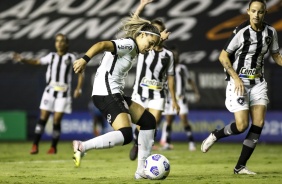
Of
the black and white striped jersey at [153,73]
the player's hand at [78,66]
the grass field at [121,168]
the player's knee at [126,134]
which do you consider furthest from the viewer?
the black and white striped jersey at [153,73]

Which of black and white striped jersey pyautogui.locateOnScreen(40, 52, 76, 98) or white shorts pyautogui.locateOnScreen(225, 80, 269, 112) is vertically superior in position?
black and white striped jersey pyautogui.locateOnScreen(40, 52, 76, 98)

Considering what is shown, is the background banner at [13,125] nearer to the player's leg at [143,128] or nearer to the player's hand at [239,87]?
the player's leg at [143,128]

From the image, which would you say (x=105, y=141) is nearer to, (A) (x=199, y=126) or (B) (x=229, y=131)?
(B) (x=229, y=131)

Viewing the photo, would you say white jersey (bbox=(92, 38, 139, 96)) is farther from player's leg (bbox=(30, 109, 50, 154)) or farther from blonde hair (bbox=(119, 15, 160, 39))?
player's leg (bbox=(30, 109, 50, 154))

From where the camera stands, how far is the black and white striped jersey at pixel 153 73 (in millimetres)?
14086

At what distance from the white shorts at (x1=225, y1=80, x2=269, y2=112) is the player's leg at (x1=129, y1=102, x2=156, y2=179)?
1.23 meters

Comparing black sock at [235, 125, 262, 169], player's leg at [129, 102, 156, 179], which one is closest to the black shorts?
player's leg at [129, 102, 156, 179]

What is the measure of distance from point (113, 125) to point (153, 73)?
487cm

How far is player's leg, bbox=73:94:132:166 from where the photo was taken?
8.96m

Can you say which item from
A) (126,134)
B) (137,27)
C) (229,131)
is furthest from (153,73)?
(126,134)

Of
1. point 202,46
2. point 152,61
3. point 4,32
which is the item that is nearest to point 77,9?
point 4,32

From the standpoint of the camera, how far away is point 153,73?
14.2 m

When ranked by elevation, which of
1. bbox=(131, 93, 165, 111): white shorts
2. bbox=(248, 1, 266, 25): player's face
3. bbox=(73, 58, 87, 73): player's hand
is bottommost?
bbox=(131, 93, 165, 111): white shorts

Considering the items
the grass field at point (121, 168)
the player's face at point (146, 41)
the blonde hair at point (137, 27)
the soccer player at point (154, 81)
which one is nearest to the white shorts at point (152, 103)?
the soccer player at point (154, 81)
